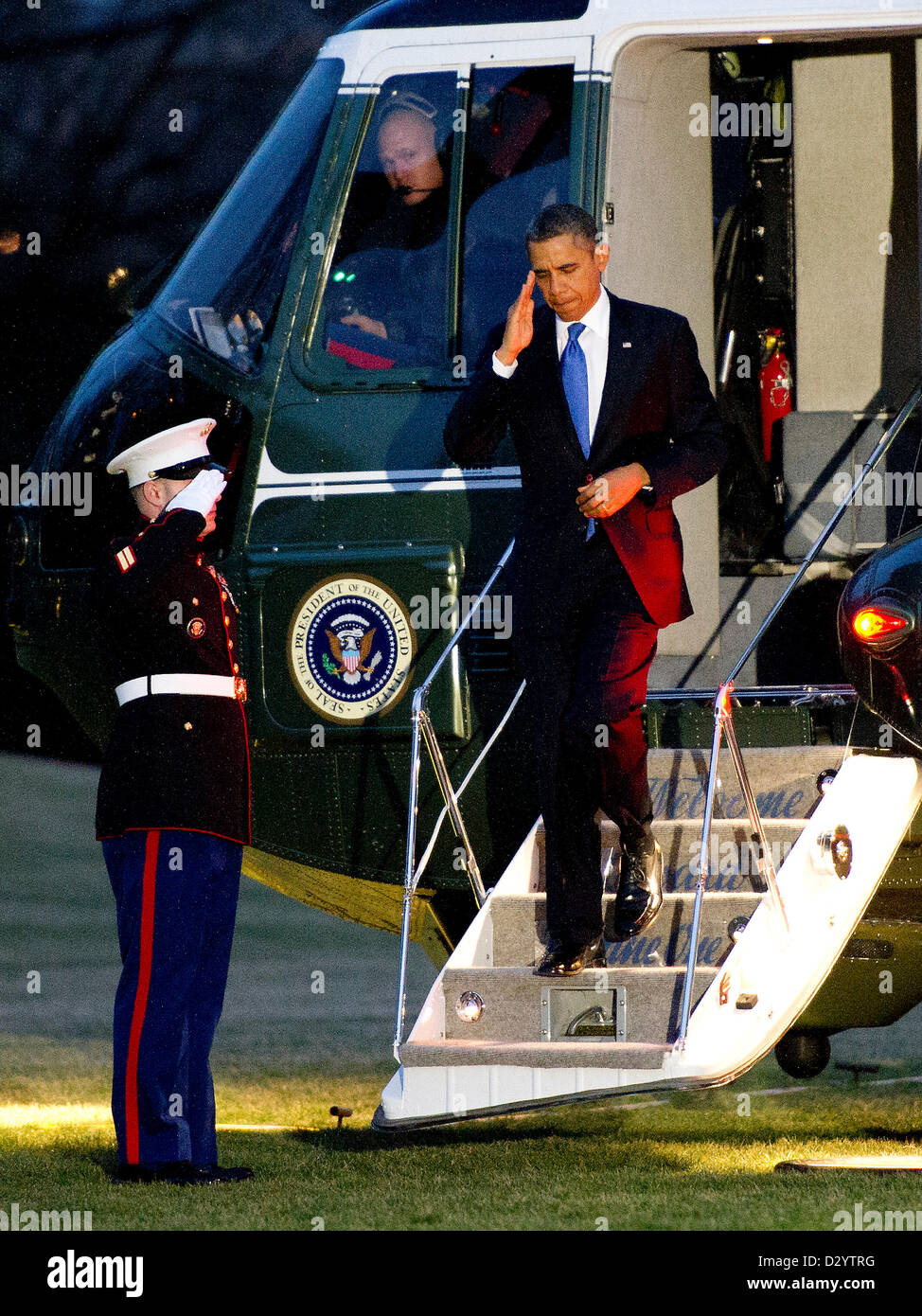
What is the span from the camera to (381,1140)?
6.11m

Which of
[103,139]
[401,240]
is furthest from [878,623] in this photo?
[103,139]

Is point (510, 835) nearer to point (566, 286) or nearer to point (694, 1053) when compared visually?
point (694, 1053)

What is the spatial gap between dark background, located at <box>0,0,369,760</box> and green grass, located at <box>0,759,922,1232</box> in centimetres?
643

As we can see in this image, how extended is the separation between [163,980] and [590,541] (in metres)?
1.47

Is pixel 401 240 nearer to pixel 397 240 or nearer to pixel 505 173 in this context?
pixel 397 240

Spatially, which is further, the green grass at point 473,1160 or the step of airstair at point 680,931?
the step of airstair at point 680,931

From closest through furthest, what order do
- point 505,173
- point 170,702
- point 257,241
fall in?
point 170,702, point 505,173, point 257,241

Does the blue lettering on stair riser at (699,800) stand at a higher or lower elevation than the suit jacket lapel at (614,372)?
lower

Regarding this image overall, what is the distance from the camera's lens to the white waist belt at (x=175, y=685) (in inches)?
201

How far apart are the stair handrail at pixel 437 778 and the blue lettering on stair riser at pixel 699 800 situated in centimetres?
47

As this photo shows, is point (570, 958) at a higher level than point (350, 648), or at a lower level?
lower

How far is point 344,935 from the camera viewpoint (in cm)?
1553

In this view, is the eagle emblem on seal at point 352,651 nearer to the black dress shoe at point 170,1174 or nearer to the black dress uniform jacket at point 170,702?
the black dress uniform jacket at point 170,702

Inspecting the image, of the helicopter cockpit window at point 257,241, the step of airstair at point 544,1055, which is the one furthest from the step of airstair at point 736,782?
the helicopter cockpit window at point 257,241
